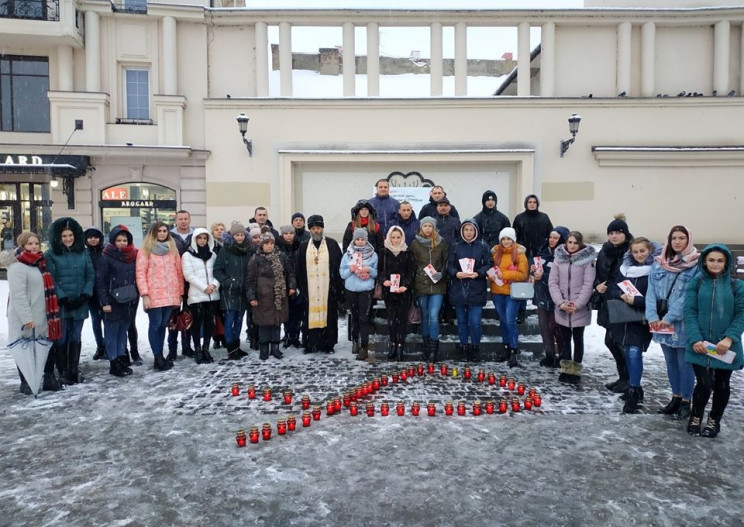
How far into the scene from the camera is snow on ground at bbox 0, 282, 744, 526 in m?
3.75

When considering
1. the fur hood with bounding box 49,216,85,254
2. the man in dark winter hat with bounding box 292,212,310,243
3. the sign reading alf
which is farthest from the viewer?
the sign reading alf

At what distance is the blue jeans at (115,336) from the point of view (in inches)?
281

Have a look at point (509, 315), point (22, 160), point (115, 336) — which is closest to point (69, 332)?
point (115, 336)

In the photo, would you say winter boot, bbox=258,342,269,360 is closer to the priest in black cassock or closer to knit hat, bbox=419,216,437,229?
the priest in black cassock

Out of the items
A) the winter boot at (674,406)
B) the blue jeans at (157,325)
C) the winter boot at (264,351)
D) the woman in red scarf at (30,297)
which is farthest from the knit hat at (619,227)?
the woman in red scarf at (30,297)

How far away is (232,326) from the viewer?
802 cm

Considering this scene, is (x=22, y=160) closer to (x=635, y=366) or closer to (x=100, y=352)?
(x=100, y=352)

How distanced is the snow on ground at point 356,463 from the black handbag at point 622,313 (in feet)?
3.40

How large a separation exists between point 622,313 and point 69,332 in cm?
708

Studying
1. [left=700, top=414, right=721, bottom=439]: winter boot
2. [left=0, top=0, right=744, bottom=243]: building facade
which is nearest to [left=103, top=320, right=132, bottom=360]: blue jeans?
[left=700, top=414, right=721, bottom=439]: winter boot

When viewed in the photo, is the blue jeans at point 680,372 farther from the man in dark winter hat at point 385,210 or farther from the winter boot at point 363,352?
the man in dark winter hat at point 385,210

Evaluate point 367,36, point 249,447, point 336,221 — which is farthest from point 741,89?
point 249,447

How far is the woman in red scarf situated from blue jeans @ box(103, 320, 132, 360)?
74cm

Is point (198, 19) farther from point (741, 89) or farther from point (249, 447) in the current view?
point (741, 89)
